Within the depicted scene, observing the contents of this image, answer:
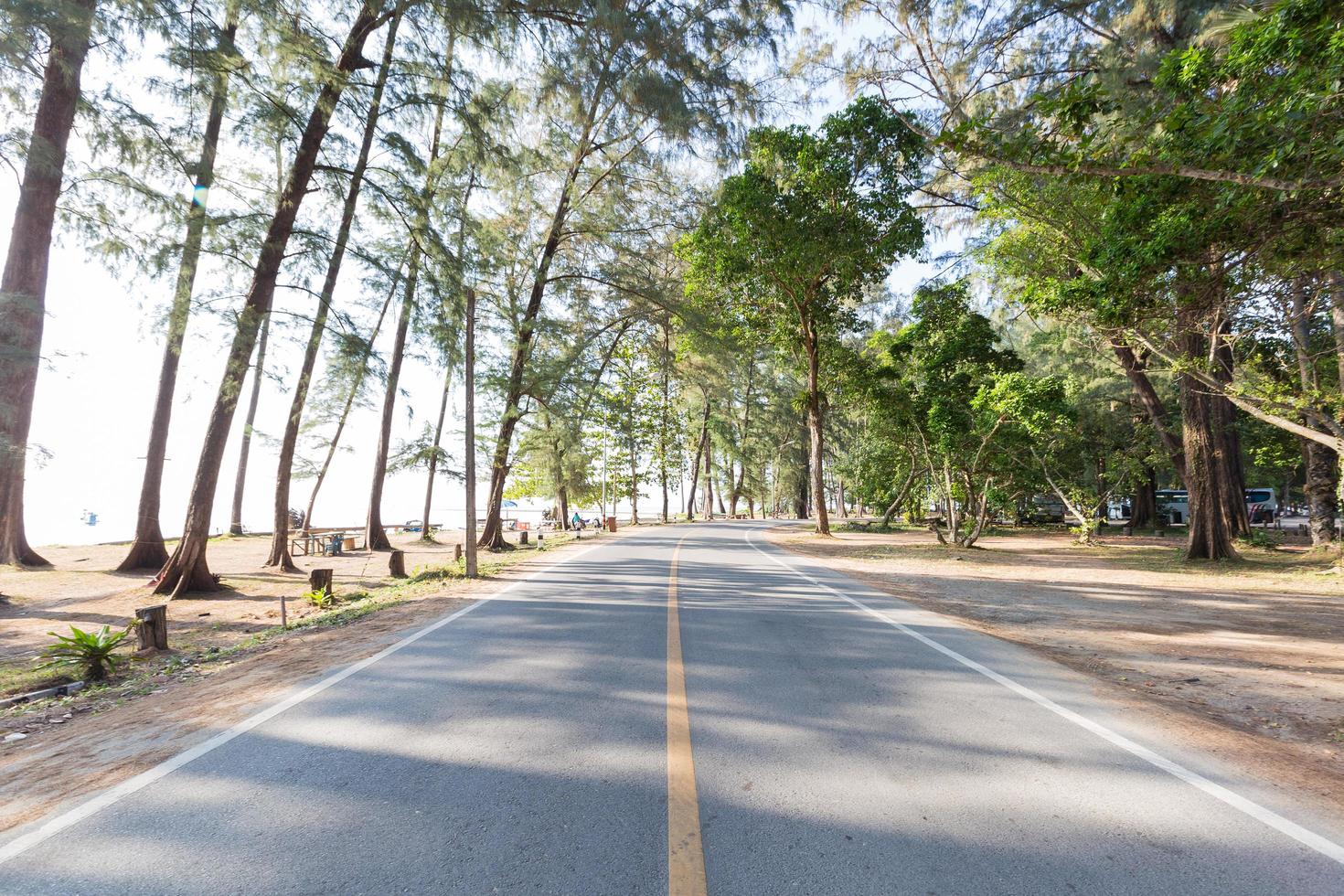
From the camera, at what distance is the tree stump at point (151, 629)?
23.4 ft

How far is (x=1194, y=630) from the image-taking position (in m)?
7.86

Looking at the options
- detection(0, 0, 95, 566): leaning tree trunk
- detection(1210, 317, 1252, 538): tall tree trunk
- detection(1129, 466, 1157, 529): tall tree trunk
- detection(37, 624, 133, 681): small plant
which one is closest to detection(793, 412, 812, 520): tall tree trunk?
detection(1129, 466, 1157, 529): tall tree trunk

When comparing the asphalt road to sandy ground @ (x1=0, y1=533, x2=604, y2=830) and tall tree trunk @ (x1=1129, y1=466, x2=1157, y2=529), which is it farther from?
tall tree trunk @ (x1=1129, y1=466, x2=1157, y2=529)

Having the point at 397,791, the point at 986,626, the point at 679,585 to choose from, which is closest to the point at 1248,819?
the point at 397,791

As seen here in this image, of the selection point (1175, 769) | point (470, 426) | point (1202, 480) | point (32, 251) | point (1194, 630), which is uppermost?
point (32, 251)

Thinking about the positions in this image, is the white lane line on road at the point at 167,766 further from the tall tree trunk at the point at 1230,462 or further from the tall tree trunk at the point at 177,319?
the tall tree trunk at the point at 1230,462

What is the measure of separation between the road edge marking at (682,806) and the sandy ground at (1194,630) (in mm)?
3385

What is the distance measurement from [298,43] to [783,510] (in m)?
91.3

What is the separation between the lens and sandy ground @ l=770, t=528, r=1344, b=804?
4305 millimetres

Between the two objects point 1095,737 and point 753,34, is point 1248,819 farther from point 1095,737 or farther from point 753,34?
point 753,34

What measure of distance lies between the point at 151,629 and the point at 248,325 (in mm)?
6496

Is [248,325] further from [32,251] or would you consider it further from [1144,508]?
[1144,508]

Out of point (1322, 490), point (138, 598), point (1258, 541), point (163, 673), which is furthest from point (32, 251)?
point (1258, 541)

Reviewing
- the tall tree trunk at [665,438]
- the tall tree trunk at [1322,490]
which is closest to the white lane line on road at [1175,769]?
the tall tree trunk at [1322,490]
